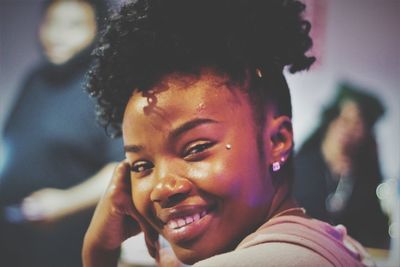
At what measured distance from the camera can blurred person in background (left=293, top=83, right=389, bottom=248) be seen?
5.39ft

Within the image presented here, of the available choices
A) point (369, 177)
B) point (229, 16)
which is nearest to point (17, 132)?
point (229, 16)

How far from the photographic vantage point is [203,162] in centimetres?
93

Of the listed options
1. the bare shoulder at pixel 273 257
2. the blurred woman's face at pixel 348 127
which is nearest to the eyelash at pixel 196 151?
the bare shoulder at pixel 273 257

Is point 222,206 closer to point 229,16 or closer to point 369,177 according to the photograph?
point 229,16

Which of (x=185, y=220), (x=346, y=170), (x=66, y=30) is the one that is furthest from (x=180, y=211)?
(x=66, y=30)

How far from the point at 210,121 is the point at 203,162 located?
0.26 feet

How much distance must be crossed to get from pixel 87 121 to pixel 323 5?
2.96 ft

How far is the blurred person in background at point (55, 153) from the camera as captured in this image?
1.72 metres

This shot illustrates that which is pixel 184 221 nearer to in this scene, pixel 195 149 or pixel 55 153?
pixel 195 149

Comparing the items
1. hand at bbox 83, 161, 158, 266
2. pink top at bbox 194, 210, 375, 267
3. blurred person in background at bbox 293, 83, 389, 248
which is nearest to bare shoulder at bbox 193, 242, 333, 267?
pink top at bbox 194, 210, 375, 267

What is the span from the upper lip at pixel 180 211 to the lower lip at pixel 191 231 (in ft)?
0.05

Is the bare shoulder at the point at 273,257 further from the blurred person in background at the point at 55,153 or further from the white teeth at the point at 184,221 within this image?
the blurred person in background at the point at 55,153

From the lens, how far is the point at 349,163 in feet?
5.55

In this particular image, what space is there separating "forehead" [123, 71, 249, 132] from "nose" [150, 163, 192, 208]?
0.10 meters
